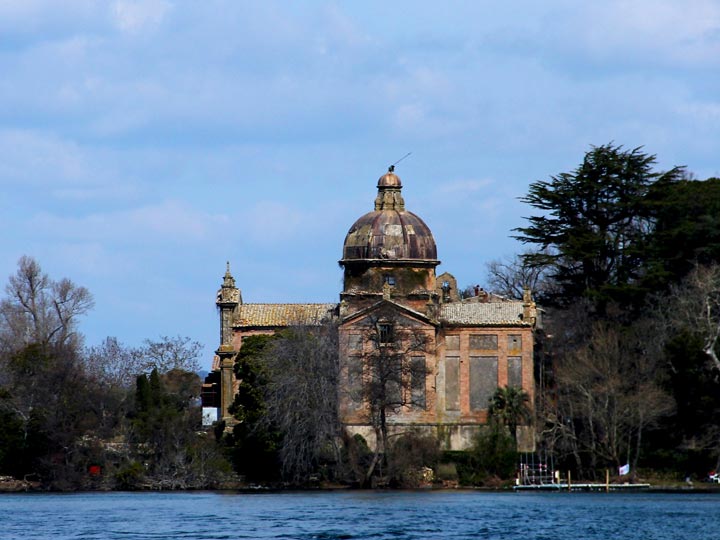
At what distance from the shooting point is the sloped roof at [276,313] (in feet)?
337

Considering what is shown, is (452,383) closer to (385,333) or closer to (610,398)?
(385,333)

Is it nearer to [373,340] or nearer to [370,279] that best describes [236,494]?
[373,340]

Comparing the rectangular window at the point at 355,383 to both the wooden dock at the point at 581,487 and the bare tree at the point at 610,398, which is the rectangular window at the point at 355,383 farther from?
the bare tree at the point at 610,398

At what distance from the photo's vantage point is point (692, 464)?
8881cm

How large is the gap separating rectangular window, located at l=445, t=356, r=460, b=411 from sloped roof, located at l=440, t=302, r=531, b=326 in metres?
1.91

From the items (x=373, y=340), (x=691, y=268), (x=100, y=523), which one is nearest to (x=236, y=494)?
(x=373, y=340)

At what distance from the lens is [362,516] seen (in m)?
70.9

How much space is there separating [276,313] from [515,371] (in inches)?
522

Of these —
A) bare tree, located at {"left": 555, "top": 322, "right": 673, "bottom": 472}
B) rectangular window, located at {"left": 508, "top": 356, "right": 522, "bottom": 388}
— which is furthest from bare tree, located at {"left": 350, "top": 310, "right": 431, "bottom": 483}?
bare tree, located at {"left": 555, "top": 322, "right": 673, "bottom": 472}

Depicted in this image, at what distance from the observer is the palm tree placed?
96562mm

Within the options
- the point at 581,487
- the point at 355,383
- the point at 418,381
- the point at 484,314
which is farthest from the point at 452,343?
the point at 581,487

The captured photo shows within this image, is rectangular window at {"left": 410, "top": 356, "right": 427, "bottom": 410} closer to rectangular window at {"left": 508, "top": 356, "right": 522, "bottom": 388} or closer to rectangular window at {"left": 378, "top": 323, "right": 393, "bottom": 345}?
rectangular window at {"left": 378, "top": 323, "right": 393, "bottom": 345}

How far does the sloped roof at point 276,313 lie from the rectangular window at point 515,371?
9904mm

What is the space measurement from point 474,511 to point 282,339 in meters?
21.4
